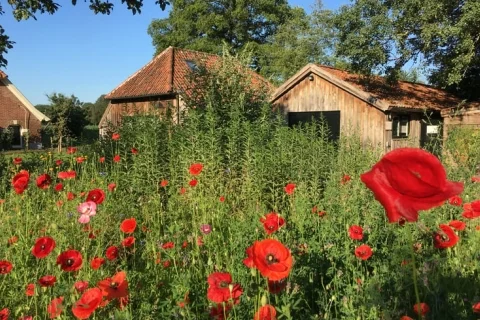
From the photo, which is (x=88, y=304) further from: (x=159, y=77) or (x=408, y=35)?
(x=159, y=77)

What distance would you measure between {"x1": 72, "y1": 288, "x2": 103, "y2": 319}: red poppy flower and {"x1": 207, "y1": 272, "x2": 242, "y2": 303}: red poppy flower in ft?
1.38

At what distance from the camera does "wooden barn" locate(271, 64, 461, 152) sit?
16.5 metres

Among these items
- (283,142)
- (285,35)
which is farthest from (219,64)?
(285,35)

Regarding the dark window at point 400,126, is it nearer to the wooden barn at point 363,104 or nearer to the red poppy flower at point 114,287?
the wooden barn at point 363,104

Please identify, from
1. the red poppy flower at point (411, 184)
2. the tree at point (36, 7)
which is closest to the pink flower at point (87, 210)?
the red poppy flower at point (411, 184)

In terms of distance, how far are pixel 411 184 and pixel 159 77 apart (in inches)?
964

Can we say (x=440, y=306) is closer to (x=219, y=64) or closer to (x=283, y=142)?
(x=283, y=142)

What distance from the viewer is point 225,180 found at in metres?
5.71

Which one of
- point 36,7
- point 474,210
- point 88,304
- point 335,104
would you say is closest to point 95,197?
point 88,304

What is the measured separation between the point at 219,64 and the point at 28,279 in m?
8.01

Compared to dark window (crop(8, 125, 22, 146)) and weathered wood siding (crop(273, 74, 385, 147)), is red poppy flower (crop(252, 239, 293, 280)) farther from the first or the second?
dark window (crop(8, 125, 22, 146))

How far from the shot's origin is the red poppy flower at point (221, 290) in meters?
1.52

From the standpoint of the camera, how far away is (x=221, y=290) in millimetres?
1550

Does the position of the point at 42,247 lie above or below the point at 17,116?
below
